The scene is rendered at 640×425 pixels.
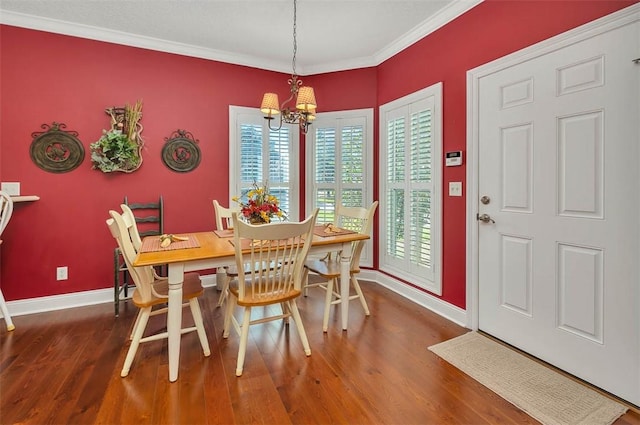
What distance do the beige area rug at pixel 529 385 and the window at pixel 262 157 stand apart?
2.58 meters

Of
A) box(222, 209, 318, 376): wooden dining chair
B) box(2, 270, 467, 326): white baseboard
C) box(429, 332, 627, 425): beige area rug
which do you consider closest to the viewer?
box(429, 332, 627, 425): beige area rug

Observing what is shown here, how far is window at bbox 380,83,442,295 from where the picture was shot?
3051 mm

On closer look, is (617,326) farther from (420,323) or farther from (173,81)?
(173,81)

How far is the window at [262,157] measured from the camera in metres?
3.87

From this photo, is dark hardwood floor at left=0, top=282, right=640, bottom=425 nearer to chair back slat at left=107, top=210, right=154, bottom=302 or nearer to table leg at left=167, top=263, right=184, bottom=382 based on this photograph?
table leg at left=167, top=263, right=184, bottom=382

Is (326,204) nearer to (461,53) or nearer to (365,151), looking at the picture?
(365,151)

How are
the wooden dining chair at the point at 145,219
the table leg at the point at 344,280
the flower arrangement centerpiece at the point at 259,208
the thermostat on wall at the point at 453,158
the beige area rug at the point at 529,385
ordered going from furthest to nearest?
the wooden dining chair at the point at 145,219 → the thermostat on wall at the point at 453,158 → the table leg at the point at 344,280 → the flower arrangement centerpiece at the point at 259,208 → the beige area rug at the point at 529,385

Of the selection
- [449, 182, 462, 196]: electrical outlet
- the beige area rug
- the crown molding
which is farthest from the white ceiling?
the beige area rug

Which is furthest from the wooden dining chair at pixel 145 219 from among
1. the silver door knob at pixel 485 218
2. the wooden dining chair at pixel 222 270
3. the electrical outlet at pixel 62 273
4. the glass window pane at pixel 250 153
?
the silver door knob at pixel 485 218

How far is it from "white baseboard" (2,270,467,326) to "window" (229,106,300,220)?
169 cm

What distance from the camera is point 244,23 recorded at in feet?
10.1

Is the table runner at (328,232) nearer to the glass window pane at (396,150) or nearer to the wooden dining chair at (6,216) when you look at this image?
the glass window pane at (396,150)

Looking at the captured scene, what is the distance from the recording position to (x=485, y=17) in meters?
2.51

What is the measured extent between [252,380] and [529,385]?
166cm
